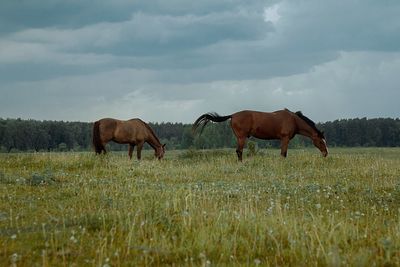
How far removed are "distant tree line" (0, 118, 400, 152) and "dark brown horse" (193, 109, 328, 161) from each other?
69.1 metres

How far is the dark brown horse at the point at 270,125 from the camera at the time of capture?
27.3 metres

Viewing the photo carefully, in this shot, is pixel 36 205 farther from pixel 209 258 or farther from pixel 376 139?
pixel 376 139

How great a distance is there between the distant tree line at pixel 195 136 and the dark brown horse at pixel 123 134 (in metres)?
64.5

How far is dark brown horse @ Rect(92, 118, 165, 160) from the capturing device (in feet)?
96.2

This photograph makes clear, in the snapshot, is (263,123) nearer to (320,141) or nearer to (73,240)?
(320,141)

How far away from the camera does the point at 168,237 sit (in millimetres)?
6586

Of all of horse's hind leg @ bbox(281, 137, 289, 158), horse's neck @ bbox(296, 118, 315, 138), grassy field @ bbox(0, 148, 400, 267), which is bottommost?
grassy field @ bbox(0, 148, 400, 267)

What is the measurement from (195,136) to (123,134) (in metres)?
76.8

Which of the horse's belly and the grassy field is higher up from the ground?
the horse's belly

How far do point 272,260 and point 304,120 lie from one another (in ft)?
78.1

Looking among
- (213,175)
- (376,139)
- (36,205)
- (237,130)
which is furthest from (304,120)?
(376,139)

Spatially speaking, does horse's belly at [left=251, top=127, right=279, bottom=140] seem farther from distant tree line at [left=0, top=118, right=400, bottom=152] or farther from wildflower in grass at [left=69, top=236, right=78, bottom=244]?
distant tree line at [left=0, top=118, right=400, bottom=152]

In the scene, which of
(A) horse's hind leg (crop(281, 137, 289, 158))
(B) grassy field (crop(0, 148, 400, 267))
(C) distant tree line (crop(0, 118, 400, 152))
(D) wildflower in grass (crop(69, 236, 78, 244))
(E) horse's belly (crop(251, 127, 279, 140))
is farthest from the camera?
(C) distant tree line (crop(0, 118, 400, 152))

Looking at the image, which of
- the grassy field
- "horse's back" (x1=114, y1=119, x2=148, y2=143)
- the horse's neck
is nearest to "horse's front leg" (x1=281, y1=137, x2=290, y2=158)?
the horse's neck
